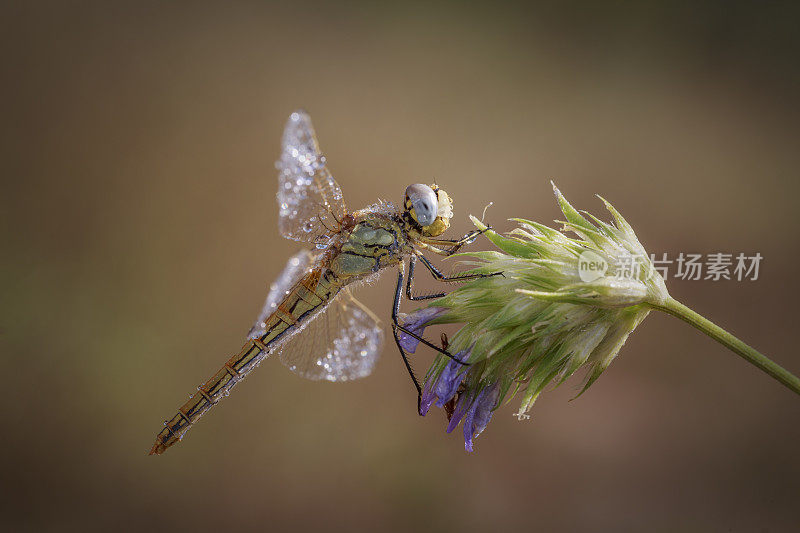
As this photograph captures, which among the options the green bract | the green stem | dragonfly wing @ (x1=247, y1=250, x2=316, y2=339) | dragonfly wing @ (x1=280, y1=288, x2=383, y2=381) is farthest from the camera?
dragonfly wing @ (x1=280, y1=288, x2=383, y2=381)

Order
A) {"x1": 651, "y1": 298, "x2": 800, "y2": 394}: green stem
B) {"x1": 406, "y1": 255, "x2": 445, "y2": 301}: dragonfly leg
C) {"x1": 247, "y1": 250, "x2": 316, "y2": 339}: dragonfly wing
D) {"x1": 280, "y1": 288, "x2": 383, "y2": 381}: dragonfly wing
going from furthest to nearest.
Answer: {"x1": 280, "y1": 288, "x2": 383, "y2": 381}: dragonfly wing → {"x1": 247, "y1": 250, "x2": 316, "y2": 339}: dragonfly wing → {"x1": 406, "y1": 255, "x2": 445, "y2": 301}: dragonfly leg → {"x1": 651, "y1": 298, "x2": 800, "y2": 394}: green stem

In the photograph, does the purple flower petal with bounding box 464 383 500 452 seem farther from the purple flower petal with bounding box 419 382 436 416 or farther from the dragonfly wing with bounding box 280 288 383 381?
the dragonfly wing with bounding box 280 288 383 381

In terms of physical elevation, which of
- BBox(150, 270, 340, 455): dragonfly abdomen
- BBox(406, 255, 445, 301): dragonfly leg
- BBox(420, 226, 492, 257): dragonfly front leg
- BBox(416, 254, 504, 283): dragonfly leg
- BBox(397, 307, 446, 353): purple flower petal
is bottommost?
BBox(150, 270, 340, 455): dragonfly abdomen

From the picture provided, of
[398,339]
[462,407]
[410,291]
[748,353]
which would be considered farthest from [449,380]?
Result: [748,353]

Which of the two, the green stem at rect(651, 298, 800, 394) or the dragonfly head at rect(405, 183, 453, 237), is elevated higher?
the green stem at rect(651, 298, 800, 394)

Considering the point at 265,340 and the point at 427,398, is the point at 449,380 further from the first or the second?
the point at 265,340

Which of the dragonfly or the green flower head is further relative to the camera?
the dragonfly

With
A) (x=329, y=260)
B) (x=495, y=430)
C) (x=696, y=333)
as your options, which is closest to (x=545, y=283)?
(x=329, y=260)

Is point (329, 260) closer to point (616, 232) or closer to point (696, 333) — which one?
point (616, 232)

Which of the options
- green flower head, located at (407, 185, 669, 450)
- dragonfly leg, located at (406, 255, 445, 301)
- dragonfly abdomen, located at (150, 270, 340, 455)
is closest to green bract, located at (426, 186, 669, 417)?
green flower head, located at (407, 185, 669, 450)
